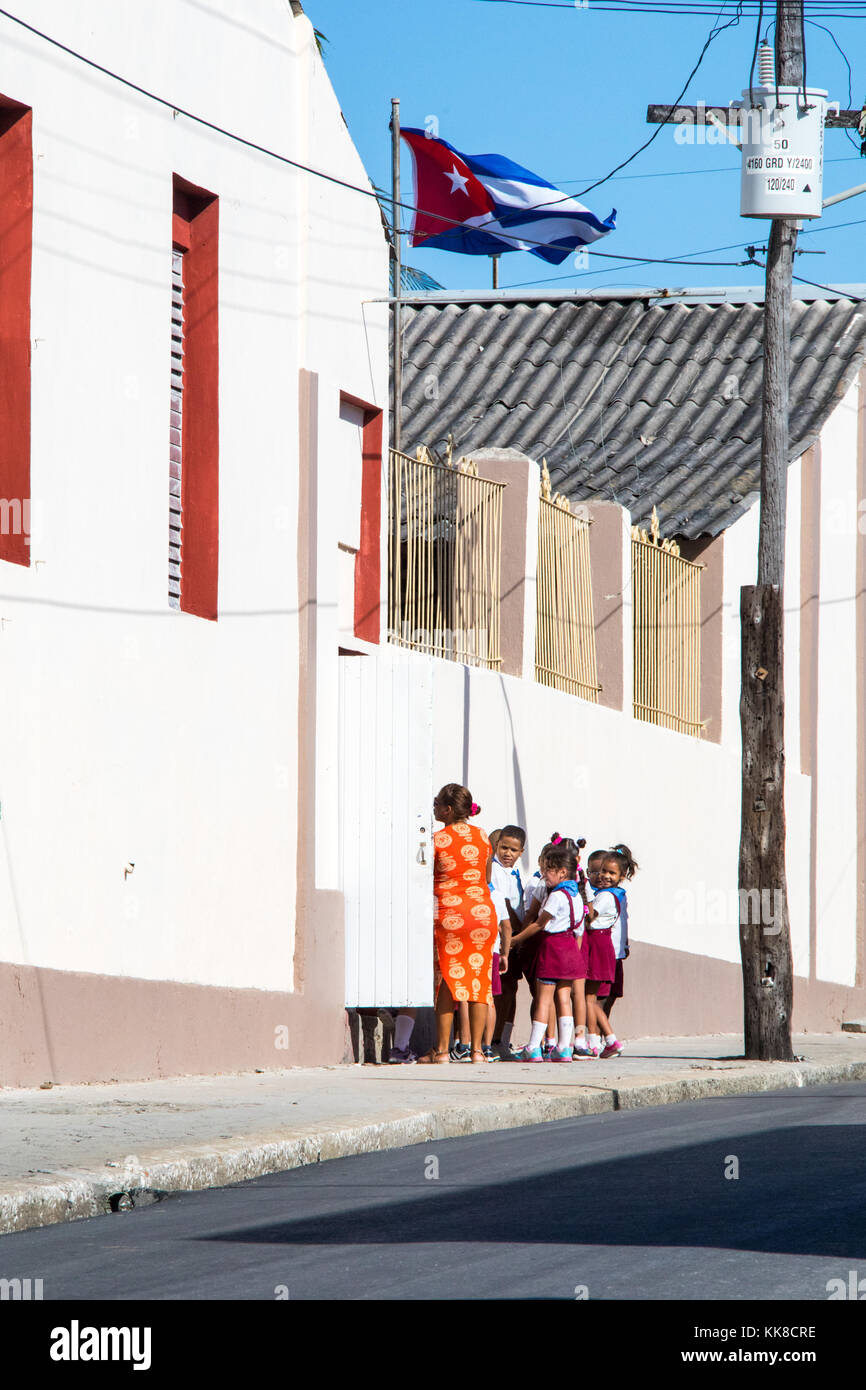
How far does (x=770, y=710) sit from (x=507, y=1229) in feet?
27.5

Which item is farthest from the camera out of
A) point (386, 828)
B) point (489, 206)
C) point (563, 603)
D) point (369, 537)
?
point (489, 206)

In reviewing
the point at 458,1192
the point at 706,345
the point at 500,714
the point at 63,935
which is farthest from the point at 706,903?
the point at 458,1192

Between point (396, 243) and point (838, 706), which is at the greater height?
point (396, 243)

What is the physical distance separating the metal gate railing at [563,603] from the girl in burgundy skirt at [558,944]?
3702 millimetres

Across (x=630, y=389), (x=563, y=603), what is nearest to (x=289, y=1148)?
(x=563, y=603)

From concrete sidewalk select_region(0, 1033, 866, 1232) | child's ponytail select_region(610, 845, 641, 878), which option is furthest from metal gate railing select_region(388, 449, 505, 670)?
concrete sidewalk select_region(0, 1033, 866, 1232)

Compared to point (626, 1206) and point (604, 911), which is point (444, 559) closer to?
point (604, 911)

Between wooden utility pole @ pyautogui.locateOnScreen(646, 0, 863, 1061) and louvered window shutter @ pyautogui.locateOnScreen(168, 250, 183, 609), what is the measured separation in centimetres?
432

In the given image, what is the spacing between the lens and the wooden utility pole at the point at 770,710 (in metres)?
15.3

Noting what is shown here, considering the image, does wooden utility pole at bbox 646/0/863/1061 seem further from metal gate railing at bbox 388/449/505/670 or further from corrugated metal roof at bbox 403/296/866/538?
corrugated metal roof at bbox 403/296/866/538

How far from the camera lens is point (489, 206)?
71.7 ft

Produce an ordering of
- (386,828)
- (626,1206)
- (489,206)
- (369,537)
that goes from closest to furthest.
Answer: (626,1206) < (386,828) < (369,537) < (489,206)

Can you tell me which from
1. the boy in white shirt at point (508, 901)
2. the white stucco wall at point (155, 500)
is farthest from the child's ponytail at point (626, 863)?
the white stucco wall at point (155, 500)

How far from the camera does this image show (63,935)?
1156 cm
